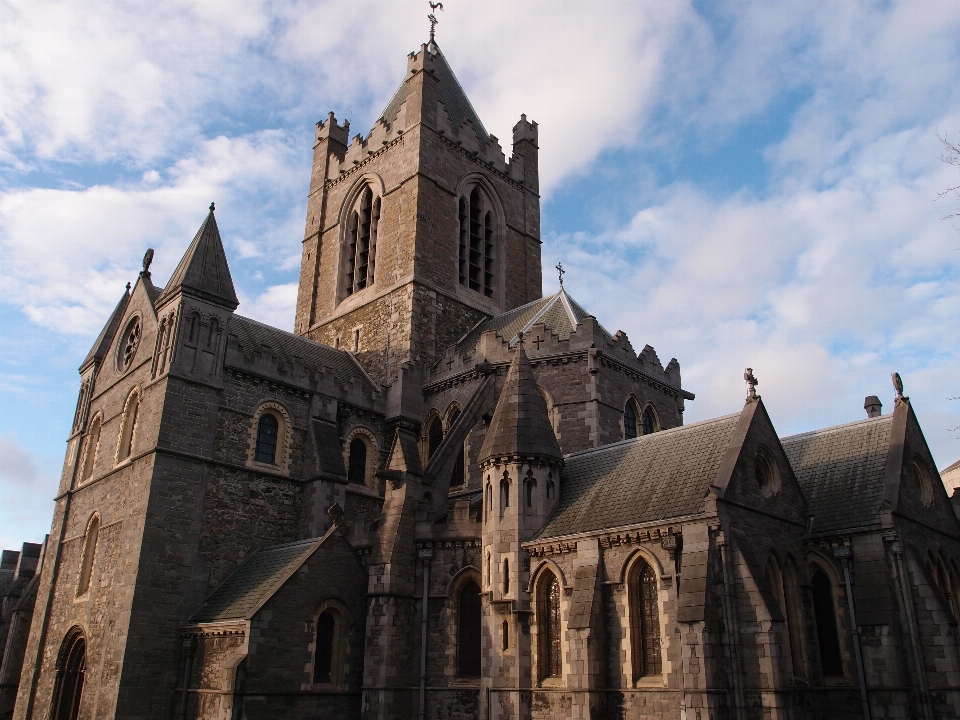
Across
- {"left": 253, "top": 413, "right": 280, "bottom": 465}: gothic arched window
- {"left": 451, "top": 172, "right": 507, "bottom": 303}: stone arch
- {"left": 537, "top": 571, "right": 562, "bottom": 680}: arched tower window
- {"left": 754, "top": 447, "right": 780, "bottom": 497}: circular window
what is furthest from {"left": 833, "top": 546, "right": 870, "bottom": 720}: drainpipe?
{"left": 451, "top": 172, "right": 507, "bottom": 303}: stone arch

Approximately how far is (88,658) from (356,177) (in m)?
22.7

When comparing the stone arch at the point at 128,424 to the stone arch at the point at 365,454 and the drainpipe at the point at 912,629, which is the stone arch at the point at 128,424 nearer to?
the stone arch at the point at 365,454

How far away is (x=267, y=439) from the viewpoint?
24.9 m

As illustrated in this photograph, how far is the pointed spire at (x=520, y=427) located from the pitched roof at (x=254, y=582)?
5175 millimetres

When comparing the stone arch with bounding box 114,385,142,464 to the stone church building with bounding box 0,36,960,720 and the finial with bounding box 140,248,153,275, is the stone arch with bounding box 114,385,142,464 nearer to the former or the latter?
the stone church building with bounding box 0,36,960,720

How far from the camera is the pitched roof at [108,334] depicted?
28.9m

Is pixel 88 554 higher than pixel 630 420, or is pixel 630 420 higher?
pixel 630 420

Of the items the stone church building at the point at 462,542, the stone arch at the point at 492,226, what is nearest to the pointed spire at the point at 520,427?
the stone church building at the point at 462,542

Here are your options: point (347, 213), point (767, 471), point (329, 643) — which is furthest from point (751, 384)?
point (347, 213)

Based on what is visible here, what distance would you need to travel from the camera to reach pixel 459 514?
21.4 meters

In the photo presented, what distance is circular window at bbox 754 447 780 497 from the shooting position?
18.7 metres

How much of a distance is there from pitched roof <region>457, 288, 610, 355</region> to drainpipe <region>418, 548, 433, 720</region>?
7.63 metres

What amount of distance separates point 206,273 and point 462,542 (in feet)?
36.9

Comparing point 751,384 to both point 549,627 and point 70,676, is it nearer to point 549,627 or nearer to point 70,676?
point 549,627
